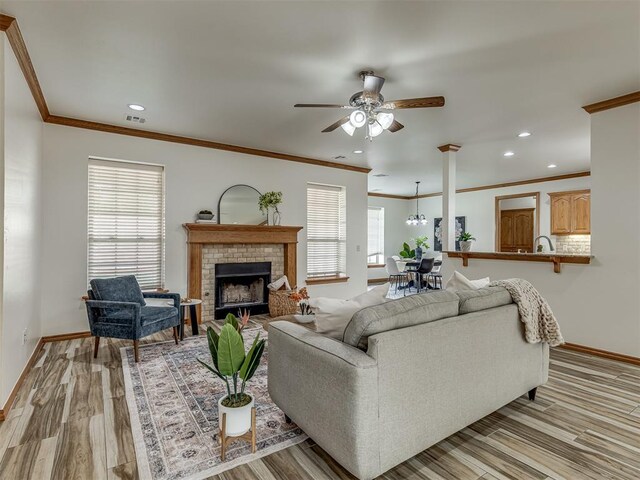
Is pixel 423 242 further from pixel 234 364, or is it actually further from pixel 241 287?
pixel 234 364

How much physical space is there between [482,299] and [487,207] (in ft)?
24.3

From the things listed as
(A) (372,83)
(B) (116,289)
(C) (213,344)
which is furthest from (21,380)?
(A) (372,83)

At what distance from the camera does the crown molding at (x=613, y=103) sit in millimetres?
3382

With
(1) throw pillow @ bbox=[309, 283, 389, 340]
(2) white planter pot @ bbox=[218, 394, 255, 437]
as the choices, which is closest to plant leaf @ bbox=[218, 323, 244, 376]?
(2) white planter pot @ bbox=[218, 394, 255, 437]

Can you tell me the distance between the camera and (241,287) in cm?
553

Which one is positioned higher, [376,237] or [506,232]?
[506,232]

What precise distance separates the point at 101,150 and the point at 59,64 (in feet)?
5.40

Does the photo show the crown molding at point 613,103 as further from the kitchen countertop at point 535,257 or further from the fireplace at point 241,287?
the fireplace at point 241,287

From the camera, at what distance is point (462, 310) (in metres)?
2.16

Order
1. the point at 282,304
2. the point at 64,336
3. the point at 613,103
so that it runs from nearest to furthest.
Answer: the point at 613,103 → the point at 64,336 → the point at 282,304

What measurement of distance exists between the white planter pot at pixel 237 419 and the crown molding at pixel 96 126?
291 cm

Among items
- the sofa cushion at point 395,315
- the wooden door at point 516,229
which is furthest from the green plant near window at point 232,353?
the wooden door at point 516,229

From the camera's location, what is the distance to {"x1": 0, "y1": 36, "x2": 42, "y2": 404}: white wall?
240 cm

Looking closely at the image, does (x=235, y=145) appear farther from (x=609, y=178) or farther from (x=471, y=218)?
(x=471, y=218)
